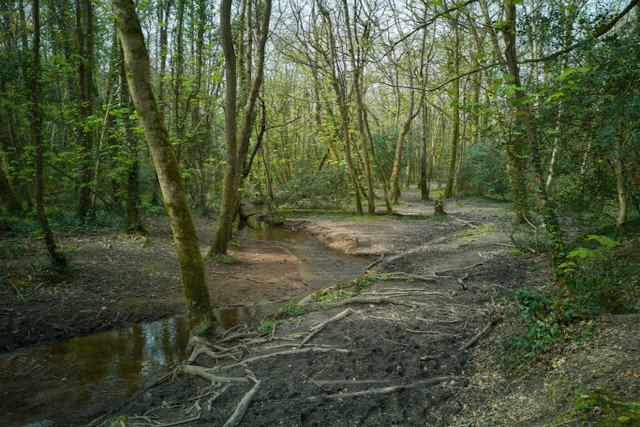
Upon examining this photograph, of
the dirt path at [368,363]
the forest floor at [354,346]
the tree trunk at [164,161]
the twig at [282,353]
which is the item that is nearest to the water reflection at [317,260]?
the forest floor at [354,346]

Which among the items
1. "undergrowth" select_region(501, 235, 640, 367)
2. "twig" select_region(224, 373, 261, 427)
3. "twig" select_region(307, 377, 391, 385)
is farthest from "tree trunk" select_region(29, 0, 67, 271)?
"undergrowth" select_region(501, 235, 640, 367)

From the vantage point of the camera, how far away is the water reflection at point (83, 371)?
389 cm

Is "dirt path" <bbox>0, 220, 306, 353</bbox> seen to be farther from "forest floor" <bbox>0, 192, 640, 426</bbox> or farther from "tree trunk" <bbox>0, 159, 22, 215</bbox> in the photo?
"tree trunk" <bbox>0, 159, 22, 215</bbox>

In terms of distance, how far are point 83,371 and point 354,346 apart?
3.69m

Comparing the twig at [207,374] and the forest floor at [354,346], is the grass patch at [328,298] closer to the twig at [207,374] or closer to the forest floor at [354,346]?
the forest floor at [354,346]

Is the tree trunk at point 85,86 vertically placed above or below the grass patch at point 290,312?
above

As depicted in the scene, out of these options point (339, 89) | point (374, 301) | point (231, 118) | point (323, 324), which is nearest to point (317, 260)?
point (231, 118)

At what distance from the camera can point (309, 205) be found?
64.0ft

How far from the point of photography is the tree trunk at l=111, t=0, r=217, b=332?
4.13 m

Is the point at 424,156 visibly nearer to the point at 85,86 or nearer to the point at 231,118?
the point at 231,118

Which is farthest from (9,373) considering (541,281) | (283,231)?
(283,231)

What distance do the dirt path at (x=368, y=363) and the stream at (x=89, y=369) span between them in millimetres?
677

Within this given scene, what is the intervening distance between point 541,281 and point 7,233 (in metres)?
11.7

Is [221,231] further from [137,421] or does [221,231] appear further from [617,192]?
[617,192]
